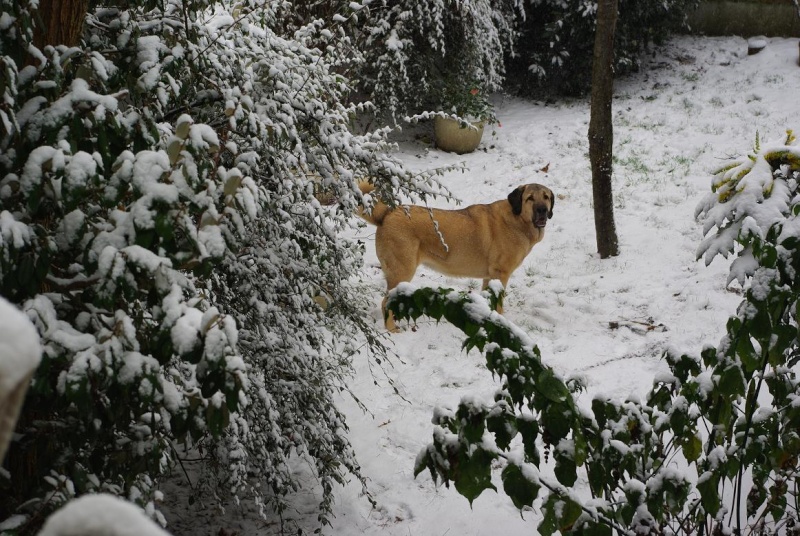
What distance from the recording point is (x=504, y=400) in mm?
1938

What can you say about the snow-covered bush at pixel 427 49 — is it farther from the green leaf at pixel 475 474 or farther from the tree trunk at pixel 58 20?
the green leaf at pixel 475 474

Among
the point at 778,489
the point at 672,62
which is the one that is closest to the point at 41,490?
the point at 778,489

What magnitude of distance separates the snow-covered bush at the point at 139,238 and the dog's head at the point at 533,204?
309cm

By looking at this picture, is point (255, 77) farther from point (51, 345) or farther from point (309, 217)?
point (51, 345)

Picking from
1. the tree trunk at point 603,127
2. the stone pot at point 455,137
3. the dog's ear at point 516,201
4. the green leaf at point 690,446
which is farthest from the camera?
the stone pot at point 455,137

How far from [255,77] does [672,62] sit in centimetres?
1092

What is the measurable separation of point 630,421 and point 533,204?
3.74 meters

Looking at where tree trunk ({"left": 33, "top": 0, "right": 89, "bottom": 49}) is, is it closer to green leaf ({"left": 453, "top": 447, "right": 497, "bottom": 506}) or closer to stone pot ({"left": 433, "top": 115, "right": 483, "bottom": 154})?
green leaf ({"left": 453, "top": 447, "right": 497, "bottom": 506})

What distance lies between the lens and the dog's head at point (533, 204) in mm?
5652

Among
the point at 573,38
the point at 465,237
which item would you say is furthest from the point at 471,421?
the point at 573,38

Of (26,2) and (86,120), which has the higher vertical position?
(26,2)

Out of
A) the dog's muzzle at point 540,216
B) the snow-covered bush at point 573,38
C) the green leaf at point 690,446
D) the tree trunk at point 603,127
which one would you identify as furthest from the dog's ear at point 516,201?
the snow-covered bush at point 573,38

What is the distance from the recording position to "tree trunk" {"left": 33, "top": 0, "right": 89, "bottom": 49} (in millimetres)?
1913

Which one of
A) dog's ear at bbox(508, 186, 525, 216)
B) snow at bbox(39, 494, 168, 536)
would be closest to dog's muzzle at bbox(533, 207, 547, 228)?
dog's ear at bbox(508, 186, 525, 216)
